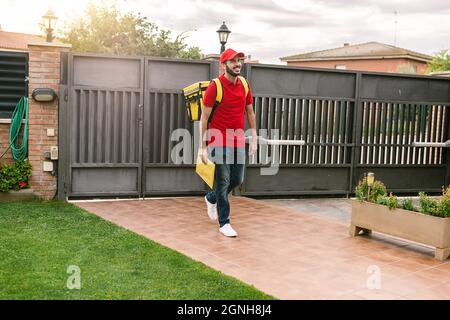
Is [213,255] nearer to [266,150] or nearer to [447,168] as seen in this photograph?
[266,150]

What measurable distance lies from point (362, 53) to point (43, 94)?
124 ft

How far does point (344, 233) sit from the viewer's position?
6.12m

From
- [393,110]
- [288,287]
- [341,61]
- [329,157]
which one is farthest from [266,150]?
[341,61]

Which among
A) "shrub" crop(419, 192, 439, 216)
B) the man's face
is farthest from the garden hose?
"shrub" crop(419, 192, 439, 216)

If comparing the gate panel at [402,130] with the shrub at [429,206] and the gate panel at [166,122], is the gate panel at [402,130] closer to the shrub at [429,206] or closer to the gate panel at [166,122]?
the gate panel at [166,122]

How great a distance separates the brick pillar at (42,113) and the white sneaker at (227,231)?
2.98m

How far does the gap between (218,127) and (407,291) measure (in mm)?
2499

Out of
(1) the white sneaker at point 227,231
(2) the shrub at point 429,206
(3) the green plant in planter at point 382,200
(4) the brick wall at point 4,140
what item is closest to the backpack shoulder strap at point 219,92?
(1) the white sneaker at point 227,231

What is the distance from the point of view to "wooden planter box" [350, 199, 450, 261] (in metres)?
5.05

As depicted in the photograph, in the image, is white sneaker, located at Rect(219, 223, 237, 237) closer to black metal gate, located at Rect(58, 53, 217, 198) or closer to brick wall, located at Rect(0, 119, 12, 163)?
black metal gate, located at Rect(58, 53, 217, 198)

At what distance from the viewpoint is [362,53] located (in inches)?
1655

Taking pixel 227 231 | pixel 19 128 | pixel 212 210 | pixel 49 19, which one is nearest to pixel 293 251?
pixel 227 231

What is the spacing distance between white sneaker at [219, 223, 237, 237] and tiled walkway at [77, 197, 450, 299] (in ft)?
0.29

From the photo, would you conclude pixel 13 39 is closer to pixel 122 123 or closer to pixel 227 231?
pixel 122 123
